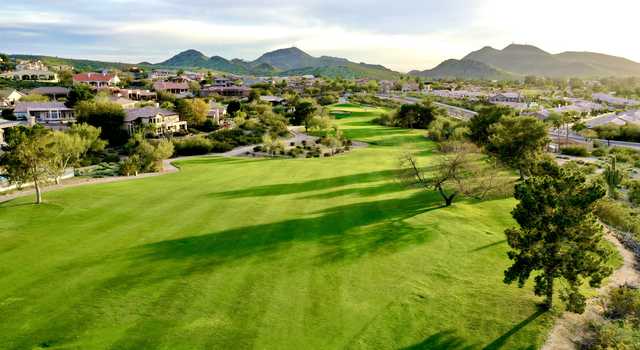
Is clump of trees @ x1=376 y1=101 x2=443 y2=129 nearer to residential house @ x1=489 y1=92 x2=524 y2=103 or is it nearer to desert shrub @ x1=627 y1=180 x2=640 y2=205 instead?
residential house @ x1=489 y1=92 x2=524 y2=103

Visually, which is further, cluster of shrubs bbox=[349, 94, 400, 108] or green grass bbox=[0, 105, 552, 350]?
cluster of shrubs bbox=[349, 94, 400, 108]

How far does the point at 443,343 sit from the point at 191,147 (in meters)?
62.1

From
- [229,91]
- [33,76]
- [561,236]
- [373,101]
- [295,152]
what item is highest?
[33,76]

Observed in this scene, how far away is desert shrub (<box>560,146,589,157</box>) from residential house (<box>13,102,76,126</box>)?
88463 millimetres

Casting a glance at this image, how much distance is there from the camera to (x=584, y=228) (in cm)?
1916

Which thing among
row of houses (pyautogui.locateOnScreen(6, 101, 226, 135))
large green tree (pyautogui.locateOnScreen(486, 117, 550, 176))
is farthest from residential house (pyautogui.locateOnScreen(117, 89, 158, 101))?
large green tree (pyautogui.locateOnScreen(486, 117, 550, 176))

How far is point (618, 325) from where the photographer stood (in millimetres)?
18281

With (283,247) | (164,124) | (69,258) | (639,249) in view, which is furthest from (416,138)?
(69,258)

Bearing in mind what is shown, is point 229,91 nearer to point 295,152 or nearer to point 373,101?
point 373,101

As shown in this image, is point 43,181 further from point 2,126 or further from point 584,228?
point 584,228

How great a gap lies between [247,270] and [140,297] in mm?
5582

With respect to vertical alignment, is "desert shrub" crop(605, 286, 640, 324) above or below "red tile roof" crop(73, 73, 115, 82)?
below

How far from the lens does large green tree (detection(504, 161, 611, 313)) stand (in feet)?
61.8

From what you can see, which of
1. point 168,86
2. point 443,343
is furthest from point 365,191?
point 168,86
